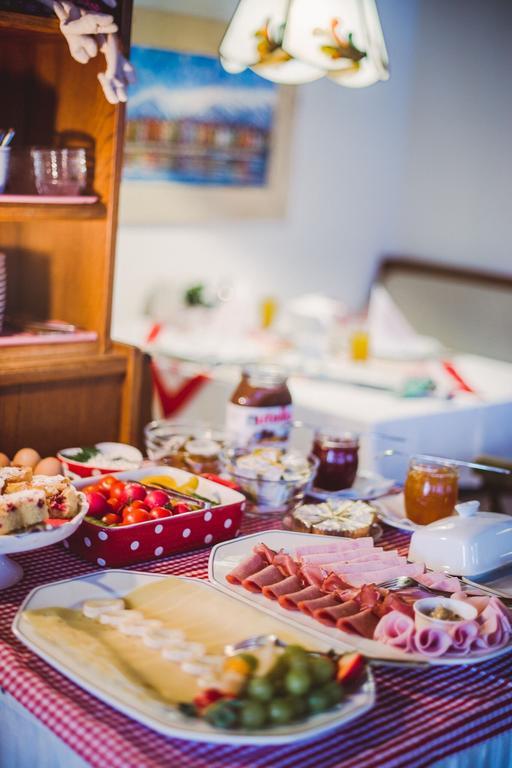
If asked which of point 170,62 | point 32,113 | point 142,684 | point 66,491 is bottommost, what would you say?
point 142,684

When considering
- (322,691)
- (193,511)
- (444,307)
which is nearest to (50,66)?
(193,511)

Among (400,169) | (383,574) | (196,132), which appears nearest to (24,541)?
(383,574)

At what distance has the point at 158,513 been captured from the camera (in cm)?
174

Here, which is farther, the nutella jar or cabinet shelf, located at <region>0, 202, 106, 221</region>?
the nutella jar

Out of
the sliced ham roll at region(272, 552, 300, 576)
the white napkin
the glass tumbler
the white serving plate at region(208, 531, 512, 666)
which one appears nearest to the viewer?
the white serving plate at region(208, 531, 512, 666)

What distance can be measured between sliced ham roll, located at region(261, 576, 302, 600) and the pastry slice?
1.19 feet

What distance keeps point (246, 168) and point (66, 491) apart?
11.2 ft

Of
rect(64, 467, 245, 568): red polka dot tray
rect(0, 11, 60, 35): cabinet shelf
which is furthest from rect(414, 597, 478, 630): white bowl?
rect(0, 11, 60, 35): cabinet shelf

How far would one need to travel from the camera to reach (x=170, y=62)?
14.1 ft

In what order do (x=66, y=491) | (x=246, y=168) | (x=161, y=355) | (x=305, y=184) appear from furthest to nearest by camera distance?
(x=305, y=184) < (x=246, y=168) < (x=161, y=355) < (x=66, y=491)

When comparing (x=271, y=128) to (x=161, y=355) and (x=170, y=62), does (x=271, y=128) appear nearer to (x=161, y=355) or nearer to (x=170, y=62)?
(x=170, y=62)

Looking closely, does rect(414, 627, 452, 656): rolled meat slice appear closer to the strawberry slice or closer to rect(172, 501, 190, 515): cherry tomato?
the strawberry slice

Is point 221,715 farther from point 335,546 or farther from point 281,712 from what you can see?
point 335,546

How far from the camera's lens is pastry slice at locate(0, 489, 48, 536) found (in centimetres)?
148
